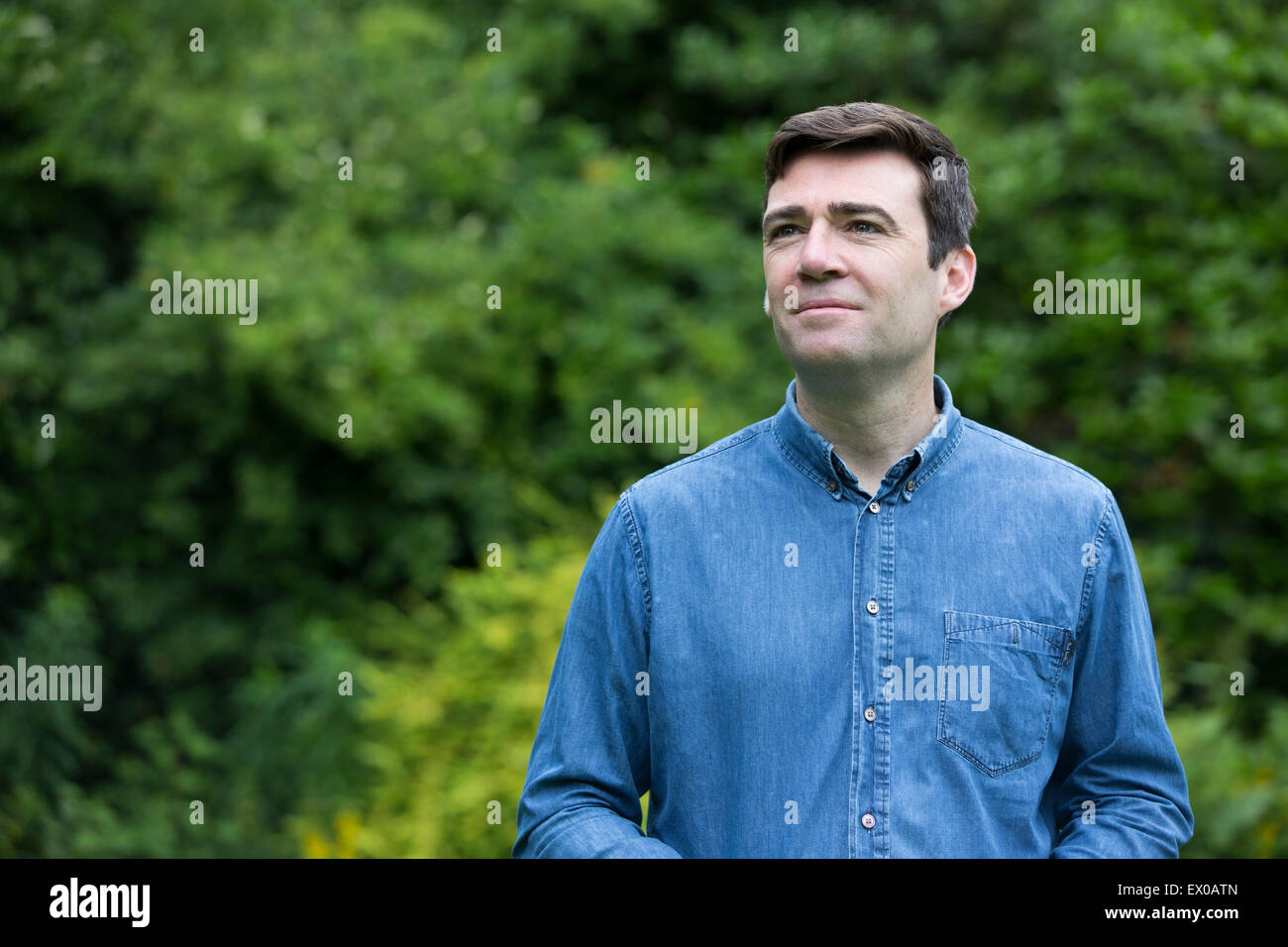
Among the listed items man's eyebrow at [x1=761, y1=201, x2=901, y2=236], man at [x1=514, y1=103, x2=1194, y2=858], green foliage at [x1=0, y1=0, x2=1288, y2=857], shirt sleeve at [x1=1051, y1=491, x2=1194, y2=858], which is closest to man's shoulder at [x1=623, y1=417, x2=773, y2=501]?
man at [x1=514, y1=103, x2=1194, y2=858]

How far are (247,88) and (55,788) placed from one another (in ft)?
11.2

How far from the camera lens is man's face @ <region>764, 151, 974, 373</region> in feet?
6.77

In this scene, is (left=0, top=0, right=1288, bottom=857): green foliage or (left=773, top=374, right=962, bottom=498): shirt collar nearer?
(left=773, top=374, right=962, bottom=498): shirt collar

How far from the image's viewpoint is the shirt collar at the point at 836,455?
2.11 m

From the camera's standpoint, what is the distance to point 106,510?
6.31 metres

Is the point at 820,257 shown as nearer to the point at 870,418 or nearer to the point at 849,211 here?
the point at 849,211

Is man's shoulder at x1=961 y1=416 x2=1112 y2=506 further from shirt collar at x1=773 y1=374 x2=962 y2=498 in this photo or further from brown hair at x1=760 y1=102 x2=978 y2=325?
brown hair at x1=760 y1=102 x2=978 y2=325

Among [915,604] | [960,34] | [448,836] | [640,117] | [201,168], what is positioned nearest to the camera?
[915,604]

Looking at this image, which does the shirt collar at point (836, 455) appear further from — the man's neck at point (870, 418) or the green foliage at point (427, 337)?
the green foliage at point (427, 337)

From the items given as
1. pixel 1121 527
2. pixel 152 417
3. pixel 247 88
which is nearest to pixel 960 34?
pixel 247 88

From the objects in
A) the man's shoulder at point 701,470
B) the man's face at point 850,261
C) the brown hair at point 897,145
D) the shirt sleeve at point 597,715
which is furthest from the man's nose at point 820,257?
the shirt sleeve at point 597,715

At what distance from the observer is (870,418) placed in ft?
7.09

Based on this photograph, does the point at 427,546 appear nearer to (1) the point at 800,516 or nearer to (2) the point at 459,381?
(2) the point at 459,381

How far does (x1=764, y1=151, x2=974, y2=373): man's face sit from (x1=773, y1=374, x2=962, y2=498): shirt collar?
11cm
